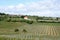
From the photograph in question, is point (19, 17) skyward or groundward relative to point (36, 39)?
groundward

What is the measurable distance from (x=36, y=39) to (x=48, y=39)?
0.95 meters

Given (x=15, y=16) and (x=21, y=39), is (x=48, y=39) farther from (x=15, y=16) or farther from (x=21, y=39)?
(x=15, y=16)

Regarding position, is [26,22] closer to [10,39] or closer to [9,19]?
[9,19]

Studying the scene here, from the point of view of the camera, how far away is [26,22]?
2494 inches

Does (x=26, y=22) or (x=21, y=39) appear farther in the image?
(x=26, y=22)

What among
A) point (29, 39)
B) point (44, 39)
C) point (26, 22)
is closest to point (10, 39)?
point (29, 39)

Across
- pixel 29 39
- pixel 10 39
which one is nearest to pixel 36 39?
pixel 29 39

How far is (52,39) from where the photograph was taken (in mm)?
16156

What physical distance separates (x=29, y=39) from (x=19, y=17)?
2149 inches

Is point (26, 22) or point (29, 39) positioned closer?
point (29, 39)

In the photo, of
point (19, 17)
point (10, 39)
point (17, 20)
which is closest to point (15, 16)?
point (19, 17)

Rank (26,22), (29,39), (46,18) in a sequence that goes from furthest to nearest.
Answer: (46,18) < (26,22) < (29,39)

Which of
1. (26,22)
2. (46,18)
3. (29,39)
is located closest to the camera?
(29,39)

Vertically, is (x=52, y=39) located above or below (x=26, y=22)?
above
